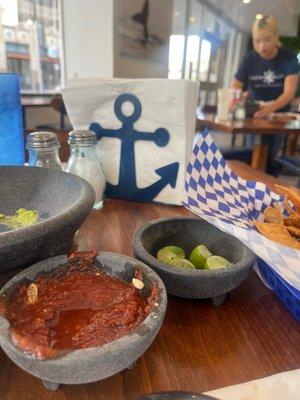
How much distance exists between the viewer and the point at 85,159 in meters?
0.88

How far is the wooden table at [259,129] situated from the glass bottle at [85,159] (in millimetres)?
1619

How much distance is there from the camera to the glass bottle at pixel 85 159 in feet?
2.76

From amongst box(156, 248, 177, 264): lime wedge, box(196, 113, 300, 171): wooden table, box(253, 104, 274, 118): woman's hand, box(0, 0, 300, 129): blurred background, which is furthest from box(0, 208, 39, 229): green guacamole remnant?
box(0, 0, 300, 129): blurred background

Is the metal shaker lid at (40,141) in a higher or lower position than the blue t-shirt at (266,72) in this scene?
lower

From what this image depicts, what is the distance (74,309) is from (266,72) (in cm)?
317

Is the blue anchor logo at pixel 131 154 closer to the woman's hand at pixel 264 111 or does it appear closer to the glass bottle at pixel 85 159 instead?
the glass bottle at pixel 85 159

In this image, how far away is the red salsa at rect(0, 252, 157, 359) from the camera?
38 cm

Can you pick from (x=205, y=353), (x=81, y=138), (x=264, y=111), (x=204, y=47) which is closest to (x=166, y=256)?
(x=205, y=353)

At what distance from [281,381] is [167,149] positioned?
65 centimetres

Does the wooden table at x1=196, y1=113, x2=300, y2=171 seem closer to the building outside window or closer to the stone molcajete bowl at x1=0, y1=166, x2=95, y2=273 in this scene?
the stone molcajete bowl at x1=0, y1=166, x2=95, y2=273

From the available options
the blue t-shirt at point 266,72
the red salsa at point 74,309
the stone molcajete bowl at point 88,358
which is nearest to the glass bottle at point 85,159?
the red salsa at point 74,309

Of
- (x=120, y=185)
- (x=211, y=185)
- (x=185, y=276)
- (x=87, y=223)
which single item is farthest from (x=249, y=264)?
(x=120, y=185)

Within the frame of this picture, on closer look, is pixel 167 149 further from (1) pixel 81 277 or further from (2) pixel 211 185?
(1) pixel 81 277

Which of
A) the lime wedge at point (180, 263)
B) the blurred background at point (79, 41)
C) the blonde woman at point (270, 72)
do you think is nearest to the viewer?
the lime wedge at point (180, 263)
